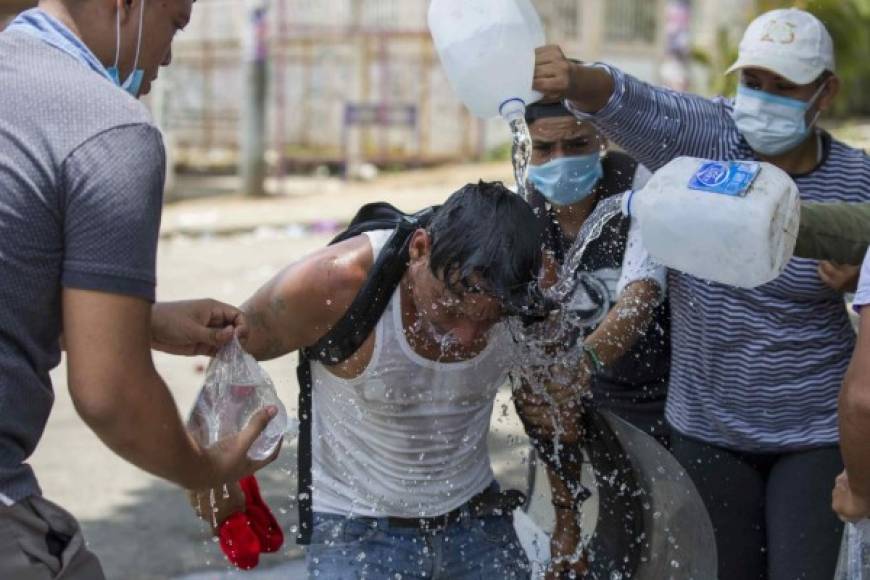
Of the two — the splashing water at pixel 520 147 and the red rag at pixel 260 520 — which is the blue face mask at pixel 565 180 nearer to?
the splashing water at pixel 520 147

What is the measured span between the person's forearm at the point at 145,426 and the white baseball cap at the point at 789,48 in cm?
215

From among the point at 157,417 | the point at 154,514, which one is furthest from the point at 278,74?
the point at 157,417

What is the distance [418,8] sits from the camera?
804 inches

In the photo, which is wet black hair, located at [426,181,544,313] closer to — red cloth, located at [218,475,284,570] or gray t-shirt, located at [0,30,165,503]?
red cloth, located at [218,475,284,570]

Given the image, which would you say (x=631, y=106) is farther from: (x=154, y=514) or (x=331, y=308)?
(x=154, y=514)

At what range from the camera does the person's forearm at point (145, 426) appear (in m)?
2.09

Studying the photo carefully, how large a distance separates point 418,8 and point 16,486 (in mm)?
18827

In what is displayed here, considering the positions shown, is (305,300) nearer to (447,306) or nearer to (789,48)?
(447,306)

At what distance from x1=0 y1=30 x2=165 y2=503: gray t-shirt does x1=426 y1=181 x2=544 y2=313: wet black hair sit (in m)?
0.84

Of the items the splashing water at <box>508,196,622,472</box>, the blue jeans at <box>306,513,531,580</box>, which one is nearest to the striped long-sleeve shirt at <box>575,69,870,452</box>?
the splashing water at <box>508,196,622,472</box>

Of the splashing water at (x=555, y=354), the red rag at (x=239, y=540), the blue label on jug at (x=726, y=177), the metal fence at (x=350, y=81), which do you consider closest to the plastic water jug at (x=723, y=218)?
the blue label on jug at (x=726, y=177)

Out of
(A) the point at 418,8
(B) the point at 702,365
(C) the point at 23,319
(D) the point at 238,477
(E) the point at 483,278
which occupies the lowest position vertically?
(A) the point at 418,8

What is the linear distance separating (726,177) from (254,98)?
14.9 metres

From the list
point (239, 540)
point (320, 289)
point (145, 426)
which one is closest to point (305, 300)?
point (320, 289)
